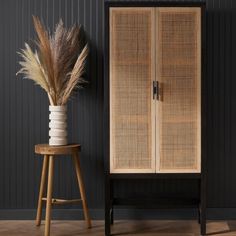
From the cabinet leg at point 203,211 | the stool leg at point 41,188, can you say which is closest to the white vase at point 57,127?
the stool leg at point 41,188

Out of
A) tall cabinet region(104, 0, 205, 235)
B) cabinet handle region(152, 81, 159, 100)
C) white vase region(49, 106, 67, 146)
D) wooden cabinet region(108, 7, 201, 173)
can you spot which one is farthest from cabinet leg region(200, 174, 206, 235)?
white vase region(49, 106, 67, 146)

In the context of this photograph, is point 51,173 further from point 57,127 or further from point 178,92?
point 178,92

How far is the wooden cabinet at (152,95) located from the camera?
172 inches

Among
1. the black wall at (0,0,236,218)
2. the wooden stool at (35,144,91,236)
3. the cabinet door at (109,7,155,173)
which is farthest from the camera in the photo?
the black wall at (0,0,236,218)

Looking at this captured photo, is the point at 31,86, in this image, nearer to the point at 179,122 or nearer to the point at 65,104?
the point at 65,104

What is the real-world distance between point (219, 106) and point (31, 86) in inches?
72.5

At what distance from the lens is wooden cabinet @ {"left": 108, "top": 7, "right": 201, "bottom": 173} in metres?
4.36

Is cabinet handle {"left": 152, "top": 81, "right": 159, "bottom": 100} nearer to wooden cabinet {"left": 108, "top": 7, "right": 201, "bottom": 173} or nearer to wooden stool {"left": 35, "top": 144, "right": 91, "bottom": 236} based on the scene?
wooden cabinet {"left": 108, "top": 7, "right": 201, "bottom": 173}

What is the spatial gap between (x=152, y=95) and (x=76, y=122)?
0.92m

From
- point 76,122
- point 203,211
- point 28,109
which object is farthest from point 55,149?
point 203,211

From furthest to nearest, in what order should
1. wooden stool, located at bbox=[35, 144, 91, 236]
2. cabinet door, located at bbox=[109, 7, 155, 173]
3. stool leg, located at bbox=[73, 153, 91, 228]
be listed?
1. stool leg, located at bbox=[73, 153, 91, 228]
2. cabinet door, located at bbox=[109, 7, 155, 173]
3. wooden stool, located at bbox=[35, 144, 91, 236]

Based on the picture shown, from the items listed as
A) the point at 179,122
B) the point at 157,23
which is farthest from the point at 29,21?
the point at 179,122

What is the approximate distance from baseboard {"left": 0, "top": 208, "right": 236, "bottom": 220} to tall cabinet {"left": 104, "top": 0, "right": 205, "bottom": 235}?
0.54 meters

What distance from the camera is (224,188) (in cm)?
488
